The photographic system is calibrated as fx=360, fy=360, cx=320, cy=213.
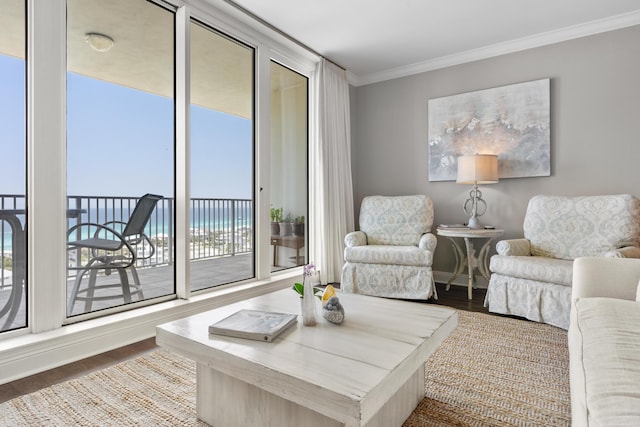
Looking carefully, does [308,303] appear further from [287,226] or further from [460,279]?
[460,279]

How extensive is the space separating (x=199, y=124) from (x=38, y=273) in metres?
1.74

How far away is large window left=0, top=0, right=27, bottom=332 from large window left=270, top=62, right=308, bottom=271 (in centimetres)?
203

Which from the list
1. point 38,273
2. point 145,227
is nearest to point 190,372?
point 38,273

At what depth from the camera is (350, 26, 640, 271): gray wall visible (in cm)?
318

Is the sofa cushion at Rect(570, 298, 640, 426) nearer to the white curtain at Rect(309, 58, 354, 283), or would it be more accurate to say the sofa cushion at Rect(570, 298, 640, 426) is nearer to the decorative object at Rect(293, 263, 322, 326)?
the decorative object at Rect(293, 263, 322, 326)

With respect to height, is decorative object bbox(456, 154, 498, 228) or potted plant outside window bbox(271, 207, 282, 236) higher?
decorative object bbox(456, 154, 498, 228)

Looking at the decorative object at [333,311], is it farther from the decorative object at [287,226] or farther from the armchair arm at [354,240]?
the decorative object at [287,226]

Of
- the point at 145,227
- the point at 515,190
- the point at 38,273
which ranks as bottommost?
the point at 38,273

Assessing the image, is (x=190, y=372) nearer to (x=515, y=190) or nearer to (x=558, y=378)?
(x=558, y=378)

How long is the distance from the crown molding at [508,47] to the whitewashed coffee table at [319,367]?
10.5 ft

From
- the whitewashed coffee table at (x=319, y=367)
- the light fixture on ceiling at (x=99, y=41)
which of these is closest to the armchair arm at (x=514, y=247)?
the whitewashed coffee table at (x=319, y=367)

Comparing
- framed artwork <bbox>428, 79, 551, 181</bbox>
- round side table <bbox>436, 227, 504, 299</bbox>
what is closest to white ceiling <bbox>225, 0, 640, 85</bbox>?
framed artwork <bbox>428, 79, 551, 181</bbox>

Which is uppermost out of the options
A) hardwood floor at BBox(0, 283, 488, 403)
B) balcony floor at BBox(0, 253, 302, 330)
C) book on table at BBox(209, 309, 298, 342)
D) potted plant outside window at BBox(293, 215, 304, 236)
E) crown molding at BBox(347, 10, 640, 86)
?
crown molding at BBox(347, 10, 640, 86)

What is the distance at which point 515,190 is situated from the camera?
3.67 metres
